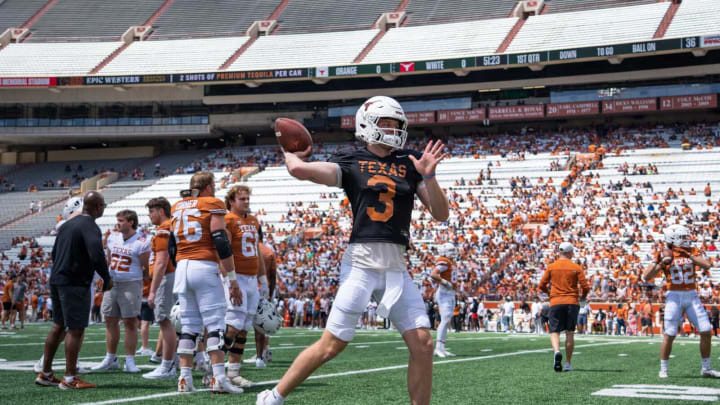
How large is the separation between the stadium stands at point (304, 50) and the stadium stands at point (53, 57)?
9.90m

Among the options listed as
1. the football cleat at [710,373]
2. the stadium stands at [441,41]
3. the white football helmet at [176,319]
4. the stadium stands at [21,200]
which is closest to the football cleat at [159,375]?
the white football helmet at [176,319]

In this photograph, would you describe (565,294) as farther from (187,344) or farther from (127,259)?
(127,259)

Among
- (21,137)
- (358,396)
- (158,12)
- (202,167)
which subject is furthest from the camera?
(158,12)

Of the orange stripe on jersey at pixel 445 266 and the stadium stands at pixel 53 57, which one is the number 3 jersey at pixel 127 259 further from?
the stadium stands at pixel 53 57

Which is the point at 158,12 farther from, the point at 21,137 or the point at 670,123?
the point at 670,123

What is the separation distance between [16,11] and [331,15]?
23.3m

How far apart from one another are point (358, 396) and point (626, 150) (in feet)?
105

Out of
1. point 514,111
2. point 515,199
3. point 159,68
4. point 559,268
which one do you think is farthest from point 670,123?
point 559,268

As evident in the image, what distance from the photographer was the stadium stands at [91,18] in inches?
2021

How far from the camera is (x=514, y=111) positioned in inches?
1622

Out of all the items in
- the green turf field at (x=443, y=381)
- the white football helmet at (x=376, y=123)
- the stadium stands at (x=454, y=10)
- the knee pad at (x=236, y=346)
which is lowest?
the green turf field at (x=443, y=381)

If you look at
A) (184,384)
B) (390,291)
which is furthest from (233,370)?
(390,291)

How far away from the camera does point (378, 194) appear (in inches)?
182

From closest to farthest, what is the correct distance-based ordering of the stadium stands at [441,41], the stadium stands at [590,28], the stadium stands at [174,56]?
the stadium stands at [590,28] < the stadium stands at [441,41] < the stadium stands at [174,56]
